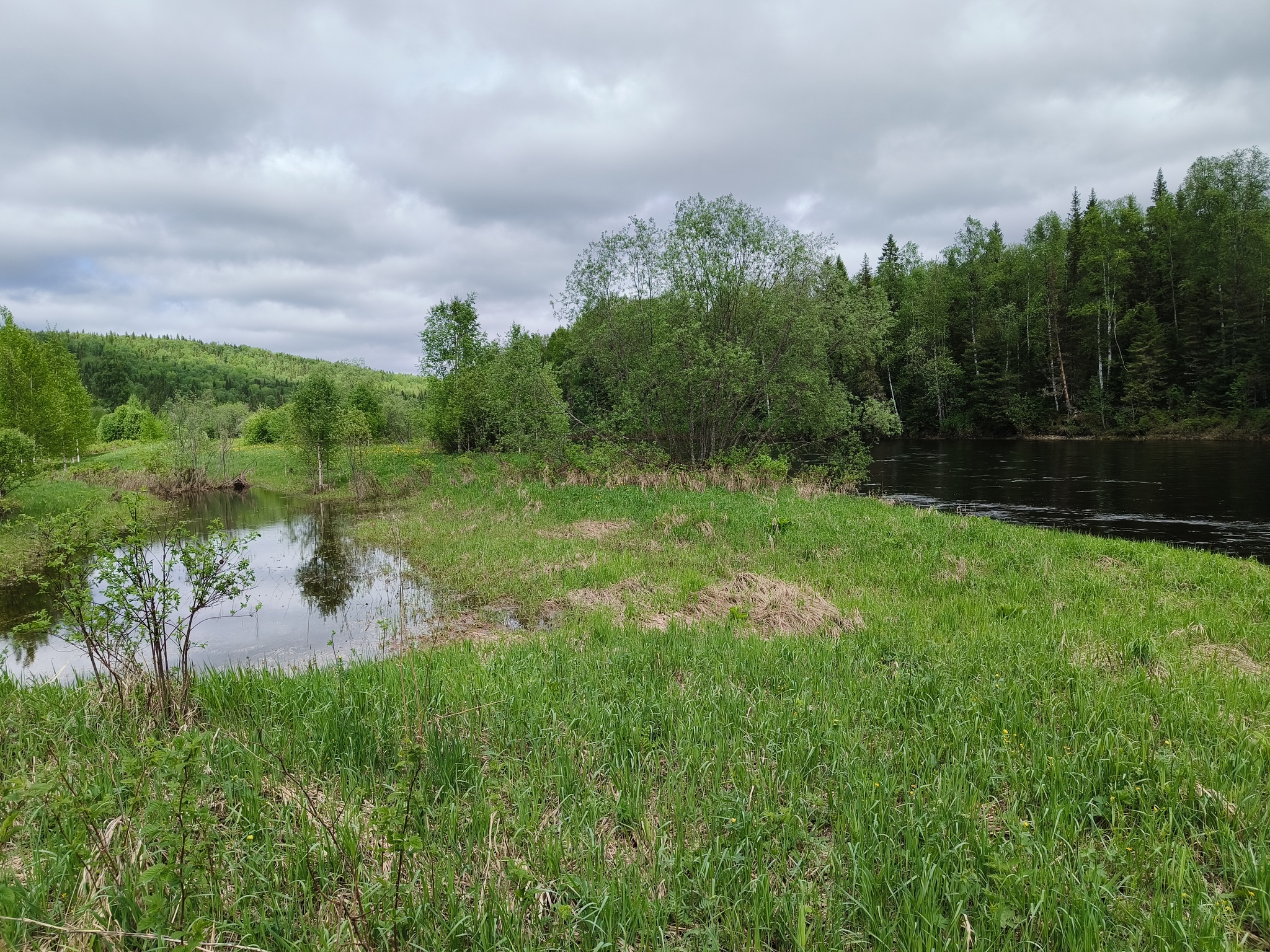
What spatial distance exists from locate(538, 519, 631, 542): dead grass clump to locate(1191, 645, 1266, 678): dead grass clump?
423 inches

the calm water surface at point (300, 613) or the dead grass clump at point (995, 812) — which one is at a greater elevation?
the dead grass clump at point (995, 812)

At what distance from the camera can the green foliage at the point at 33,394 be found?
25.3 metres

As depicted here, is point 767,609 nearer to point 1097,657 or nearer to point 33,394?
point 1097,657

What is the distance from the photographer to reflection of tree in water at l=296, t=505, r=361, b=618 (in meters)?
12.3

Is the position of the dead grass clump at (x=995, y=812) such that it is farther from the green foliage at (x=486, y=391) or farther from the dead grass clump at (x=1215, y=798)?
the green foliage at (x=486, y=391)

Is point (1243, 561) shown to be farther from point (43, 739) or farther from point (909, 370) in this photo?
point (909, 370)

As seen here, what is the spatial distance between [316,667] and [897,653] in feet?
20.7

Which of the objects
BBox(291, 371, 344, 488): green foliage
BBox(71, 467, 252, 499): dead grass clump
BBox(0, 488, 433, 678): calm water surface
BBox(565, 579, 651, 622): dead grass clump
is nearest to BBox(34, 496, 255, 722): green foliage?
BBox(0, 488, 433, 678): calm water surface

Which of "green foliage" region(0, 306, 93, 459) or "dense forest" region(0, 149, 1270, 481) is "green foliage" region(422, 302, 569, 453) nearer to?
"dense forest" region(0, 149, 1270, 481)

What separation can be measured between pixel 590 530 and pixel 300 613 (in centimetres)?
688

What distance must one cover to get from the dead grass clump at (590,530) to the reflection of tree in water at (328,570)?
4.81m

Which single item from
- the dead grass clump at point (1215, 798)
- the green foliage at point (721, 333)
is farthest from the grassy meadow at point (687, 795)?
the green foliage at point (721, 333)

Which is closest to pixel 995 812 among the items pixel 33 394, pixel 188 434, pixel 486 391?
pixel 486 391

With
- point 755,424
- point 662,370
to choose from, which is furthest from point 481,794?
point 755,424
